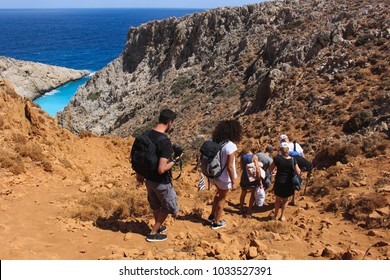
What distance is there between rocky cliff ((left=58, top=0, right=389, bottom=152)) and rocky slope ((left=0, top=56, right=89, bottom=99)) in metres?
21.3

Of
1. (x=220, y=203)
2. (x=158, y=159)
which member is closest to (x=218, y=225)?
(x=220, y=203)

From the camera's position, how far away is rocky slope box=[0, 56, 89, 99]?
64062mm

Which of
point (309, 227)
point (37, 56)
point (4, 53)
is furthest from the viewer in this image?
point (4, 53)

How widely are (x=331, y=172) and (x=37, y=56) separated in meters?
127

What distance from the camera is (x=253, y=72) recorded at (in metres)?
27.0

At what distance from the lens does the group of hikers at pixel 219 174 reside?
5070 mm

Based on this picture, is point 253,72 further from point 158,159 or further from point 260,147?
point 158,159

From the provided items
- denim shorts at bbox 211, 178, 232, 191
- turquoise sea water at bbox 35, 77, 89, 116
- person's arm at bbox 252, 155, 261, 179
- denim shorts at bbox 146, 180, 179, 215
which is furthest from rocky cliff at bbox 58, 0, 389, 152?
turquoise sea water at bbox 35, 77, 89, 116

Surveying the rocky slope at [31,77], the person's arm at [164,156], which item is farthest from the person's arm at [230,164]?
the rocky slope at [31,77]

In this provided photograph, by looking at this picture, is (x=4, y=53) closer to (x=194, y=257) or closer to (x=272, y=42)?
(x=272, y=42)

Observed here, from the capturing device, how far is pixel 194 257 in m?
4.90

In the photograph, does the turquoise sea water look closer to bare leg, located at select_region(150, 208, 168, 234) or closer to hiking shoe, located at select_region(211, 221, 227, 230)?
hiking shoe, located at select_region(211, 221, 227, 230)

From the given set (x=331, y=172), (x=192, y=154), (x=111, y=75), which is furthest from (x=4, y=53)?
(x=331, y=172)

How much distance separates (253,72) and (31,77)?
5580 cm
